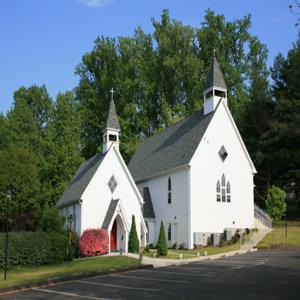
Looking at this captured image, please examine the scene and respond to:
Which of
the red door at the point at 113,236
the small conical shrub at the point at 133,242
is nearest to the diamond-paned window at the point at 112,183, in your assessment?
the red door at the point at 113,236

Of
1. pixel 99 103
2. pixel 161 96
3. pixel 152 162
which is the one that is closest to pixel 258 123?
pixel 152 162

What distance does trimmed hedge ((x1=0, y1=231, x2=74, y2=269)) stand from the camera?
99.1 feet

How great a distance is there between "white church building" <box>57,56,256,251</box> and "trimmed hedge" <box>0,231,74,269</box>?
589 centimetres

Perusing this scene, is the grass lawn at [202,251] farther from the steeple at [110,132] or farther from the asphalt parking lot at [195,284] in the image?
the steeple at [110,132]

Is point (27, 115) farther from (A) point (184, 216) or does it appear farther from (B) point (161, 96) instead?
(A) point (184, 216)

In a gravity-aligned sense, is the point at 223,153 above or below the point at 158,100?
below

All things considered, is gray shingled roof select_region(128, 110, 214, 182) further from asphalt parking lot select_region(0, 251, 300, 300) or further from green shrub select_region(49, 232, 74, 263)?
asphalt parking lot select_region(0, 251, 300, 300)

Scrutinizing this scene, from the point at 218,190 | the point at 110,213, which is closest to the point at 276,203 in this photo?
the point at 218,190

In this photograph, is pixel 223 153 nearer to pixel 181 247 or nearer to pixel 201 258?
pixel 181 247

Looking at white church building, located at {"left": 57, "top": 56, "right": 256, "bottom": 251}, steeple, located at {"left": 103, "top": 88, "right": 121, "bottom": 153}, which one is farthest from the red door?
steeple, located at {"left": 103, "top": 88, "right": 121, "bottom": 153}

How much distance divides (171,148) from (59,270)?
817 inches

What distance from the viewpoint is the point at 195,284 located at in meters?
20.0

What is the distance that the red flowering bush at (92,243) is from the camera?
36.1 metres

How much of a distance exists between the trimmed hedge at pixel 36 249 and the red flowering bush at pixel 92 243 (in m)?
3.15
